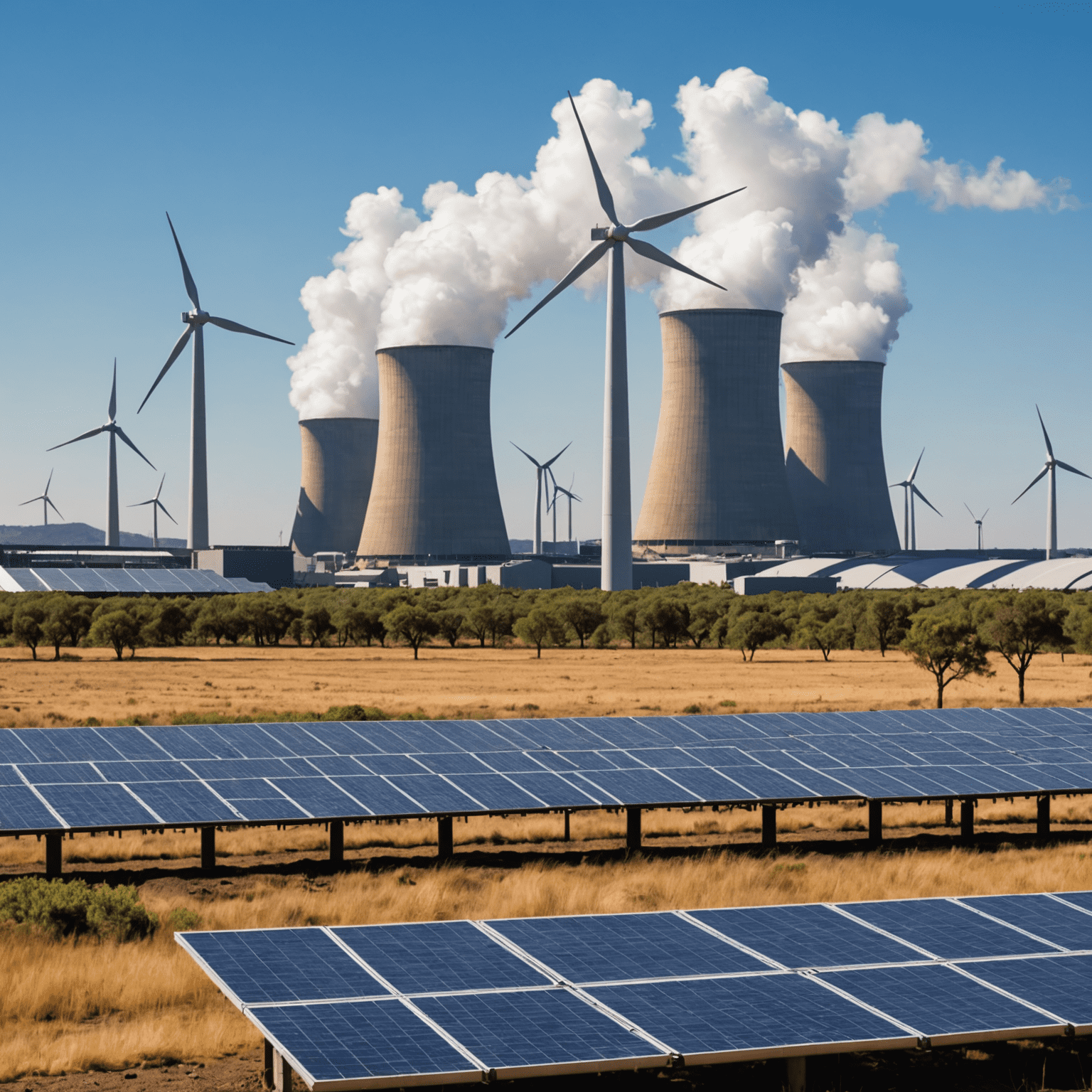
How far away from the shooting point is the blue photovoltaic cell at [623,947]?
9.20 meters

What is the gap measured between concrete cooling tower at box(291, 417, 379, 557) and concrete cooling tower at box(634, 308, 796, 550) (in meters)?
33.4

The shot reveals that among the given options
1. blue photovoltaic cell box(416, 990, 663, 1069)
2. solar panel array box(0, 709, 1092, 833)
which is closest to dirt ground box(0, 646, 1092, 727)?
solar panel array box(0, 709, 1092, 833)

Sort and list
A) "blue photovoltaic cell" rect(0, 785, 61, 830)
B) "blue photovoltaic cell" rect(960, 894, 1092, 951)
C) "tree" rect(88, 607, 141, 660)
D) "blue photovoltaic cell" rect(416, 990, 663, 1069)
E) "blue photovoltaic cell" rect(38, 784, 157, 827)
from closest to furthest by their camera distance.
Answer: "blue photovoltaic cell" rect(416, 990, 663, 1069), "blue photovoltaic cell" rect(960, 894, 1092, 951), "blue photovoltaic cell" rect(0, 785, 61, 830), "blue photovoltaic cell" rect(38, 784, 157, 827), "tree" rect(88, 607, 141, 660)

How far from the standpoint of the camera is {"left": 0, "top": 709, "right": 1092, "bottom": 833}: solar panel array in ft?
56.3

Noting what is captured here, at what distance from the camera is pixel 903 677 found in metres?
52.8

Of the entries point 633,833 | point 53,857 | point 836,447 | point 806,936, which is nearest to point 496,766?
point 633,833

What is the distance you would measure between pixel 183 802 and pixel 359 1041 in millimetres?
9835

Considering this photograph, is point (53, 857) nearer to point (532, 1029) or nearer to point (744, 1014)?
point (532, 1029)

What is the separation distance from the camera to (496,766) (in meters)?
19.3

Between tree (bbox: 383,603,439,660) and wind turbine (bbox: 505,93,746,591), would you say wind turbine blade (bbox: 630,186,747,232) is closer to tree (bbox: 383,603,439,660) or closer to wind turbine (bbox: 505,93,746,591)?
wind turbine (bbox: 505,93,746,591)

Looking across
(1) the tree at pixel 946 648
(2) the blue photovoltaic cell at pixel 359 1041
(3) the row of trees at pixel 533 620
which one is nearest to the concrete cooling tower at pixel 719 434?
(3) the row of trees at pixel 533 620

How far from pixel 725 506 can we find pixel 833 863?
3222 inches

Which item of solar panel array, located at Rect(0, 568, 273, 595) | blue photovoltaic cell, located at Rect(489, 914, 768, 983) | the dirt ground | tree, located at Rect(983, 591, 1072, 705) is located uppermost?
solar panel array, located at Rect(0, 568, 273, 595)

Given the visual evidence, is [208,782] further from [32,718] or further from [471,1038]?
[32,718]
